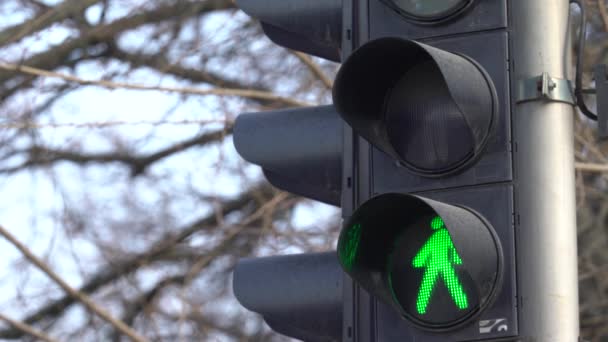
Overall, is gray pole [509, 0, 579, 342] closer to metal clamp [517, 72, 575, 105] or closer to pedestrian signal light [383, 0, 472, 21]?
metal clamp [517, 72, 575, 105]

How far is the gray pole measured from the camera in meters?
2.79

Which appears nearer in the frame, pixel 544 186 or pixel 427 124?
pixel 544 186

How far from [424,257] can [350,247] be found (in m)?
0.15

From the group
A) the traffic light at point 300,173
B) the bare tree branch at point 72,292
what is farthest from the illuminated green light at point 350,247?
the bare tree branch at point 72,292

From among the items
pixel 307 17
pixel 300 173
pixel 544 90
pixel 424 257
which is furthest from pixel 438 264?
pixel 307 17

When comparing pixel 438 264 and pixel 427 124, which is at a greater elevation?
pixel 427 124

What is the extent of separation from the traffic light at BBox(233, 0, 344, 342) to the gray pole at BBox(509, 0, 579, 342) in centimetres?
53

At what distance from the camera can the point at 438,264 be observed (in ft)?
9.65

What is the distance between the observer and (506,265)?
2.83 meters

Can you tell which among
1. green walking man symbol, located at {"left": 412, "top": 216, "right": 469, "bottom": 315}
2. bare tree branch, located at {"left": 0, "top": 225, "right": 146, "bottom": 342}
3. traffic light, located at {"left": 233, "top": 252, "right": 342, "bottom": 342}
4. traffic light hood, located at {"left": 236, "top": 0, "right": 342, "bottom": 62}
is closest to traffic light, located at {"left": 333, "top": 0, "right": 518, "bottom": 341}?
green walking man symbol, located at {"left": 412, "top": 216, "right": 469, "bottom": 315}

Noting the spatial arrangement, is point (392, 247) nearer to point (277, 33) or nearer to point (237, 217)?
point (277, 33)

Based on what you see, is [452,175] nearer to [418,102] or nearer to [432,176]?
[432,176]

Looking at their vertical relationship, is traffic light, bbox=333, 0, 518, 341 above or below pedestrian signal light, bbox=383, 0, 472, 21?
below

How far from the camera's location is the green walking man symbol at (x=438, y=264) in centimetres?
289
